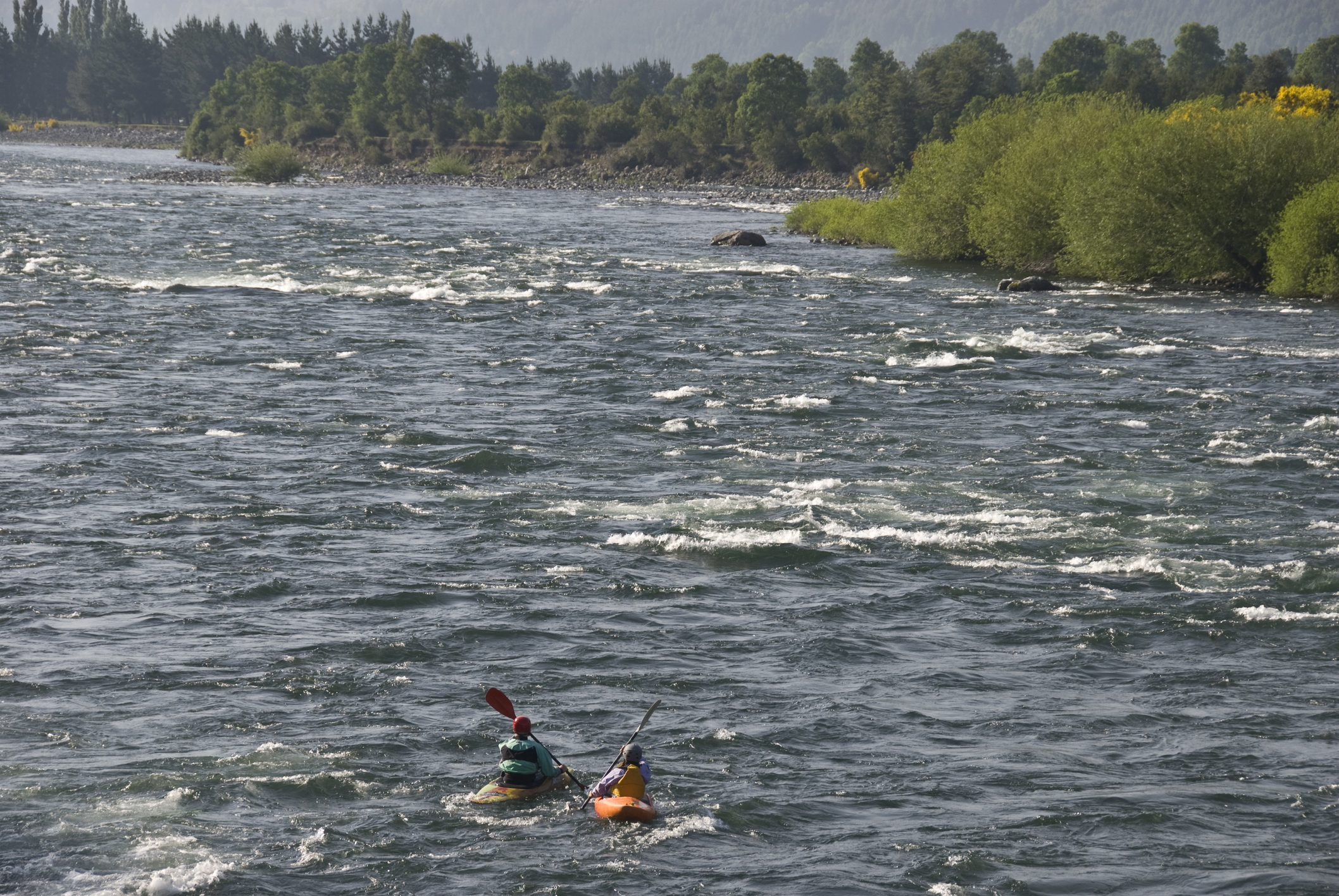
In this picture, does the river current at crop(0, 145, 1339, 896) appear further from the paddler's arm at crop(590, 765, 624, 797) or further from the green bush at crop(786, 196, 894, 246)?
the green bush at crop(786, 196, 894, 246)

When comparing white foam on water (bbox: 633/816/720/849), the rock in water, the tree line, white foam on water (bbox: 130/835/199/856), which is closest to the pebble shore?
the tree line

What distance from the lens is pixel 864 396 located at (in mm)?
36969

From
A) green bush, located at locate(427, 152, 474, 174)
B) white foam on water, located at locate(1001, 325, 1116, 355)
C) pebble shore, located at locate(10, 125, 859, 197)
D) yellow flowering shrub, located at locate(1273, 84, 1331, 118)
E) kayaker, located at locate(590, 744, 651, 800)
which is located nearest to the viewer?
kayaker, located at locate(590, 744, 651, 800)

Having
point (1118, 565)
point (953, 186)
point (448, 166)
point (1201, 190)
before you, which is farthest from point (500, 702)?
point (448, 166)

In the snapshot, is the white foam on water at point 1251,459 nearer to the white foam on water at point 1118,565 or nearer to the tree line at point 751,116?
the white foam on water at point 1118,565

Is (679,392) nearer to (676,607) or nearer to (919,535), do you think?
(919,535)

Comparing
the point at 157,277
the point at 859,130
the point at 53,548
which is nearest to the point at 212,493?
the point at 53,548

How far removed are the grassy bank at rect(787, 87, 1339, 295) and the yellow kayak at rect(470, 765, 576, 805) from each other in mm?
48493

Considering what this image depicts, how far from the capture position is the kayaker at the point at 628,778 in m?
14.3

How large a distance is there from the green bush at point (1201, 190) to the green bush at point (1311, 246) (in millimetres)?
1796

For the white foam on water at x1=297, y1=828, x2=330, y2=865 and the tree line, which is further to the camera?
the tree line

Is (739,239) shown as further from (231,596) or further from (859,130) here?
(859,130)

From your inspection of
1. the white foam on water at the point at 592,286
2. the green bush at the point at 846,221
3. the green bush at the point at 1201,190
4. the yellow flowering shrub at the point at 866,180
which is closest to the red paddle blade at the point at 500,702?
the white foam on water at the point at 592,286

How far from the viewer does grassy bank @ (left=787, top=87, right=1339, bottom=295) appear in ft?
186
